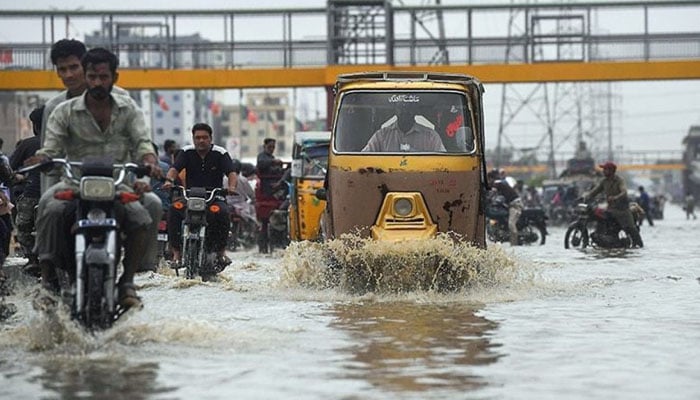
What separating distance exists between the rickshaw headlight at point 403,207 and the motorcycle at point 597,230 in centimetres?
1240

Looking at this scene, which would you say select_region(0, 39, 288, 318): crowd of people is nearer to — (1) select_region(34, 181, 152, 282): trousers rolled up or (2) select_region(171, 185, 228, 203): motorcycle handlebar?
(1) select_region(34, 181, 152, 282): trousers rolled up

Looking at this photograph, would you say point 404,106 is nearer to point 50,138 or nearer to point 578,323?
point 578,323

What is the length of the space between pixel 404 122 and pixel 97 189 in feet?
20.9

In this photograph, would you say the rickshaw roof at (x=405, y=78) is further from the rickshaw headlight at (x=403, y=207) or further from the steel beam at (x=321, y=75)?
the steel beam at (x=321, y=75)

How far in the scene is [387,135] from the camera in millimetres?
14328

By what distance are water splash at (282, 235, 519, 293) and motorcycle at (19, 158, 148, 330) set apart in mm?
4827

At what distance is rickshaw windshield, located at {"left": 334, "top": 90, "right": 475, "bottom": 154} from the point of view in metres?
14.3

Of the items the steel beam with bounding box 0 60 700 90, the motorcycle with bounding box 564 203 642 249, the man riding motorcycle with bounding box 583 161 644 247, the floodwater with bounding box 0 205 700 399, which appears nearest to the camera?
the floodwater with bounding box 0 205 700 399

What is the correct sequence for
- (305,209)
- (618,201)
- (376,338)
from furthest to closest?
(618,201)
(305,209)
(376,338)

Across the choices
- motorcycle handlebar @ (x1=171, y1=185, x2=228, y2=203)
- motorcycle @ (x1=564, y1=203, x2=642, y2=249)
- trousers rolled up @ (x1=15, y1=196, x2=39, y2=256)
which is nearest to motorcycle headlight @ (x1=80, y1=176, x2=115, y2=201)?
trousers rolled up @ (x1=15, y1=196, x2=39, y2=256)

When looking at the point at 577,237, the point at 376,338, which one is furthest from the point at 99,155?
the point at 577,237

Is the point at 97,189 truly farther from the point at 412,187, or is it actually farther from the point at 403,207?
the point at 412,187

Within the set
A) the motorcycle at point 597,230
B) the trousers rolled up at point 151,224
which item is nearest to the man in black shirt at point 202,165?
the trousers rolled up at point 151,224

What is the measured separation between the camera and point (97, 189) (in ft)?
27.6
